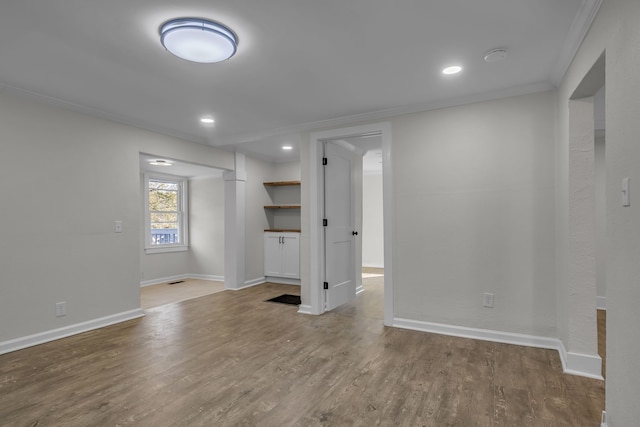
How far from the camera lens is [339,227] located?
456cm

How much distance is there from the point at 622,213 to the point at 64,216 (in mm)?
4316

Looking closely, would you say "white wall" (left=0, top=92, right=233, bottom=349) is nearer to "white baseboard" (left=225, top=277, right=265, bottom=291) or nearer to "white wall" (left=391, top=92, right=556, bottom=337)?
"white baseboard" (left=225, top=277, right=265, bottom=291)

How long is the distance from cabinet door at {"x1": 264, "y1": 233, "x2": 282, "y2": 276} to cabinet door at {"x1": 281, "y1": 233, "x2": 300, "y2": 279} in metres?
0.09

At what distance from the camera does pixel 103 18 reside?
6.59ft

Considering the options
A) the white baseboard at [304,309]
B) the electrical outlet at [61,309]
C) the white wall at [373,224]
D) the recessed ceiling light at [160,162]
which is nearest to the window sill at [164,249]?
the recessed ceiling light at [160,162]

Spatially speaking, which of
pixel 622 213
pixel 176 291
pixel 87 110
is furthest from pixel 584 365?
pixel 176 291

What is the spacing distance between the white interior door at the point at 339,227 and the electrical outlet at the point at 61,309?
274cm

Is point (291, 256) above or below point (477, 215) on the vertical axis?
below

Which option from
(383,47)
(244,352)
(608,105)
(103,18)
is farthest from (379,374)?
(103,18)

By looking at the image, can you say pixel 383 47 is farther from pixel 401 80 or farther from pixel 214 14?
pixel 214 14

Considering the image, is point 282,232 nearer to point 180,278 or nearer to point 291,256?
point 291,256

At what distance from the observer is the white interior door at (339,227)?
4309mm

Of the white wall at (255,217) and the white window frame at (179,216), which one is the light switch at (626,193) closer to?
the white wall at (255,217)

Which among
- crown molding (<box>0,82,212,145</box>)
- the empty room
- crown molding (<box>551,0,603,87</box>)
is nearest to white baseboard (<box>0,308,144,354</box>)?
the empty room
